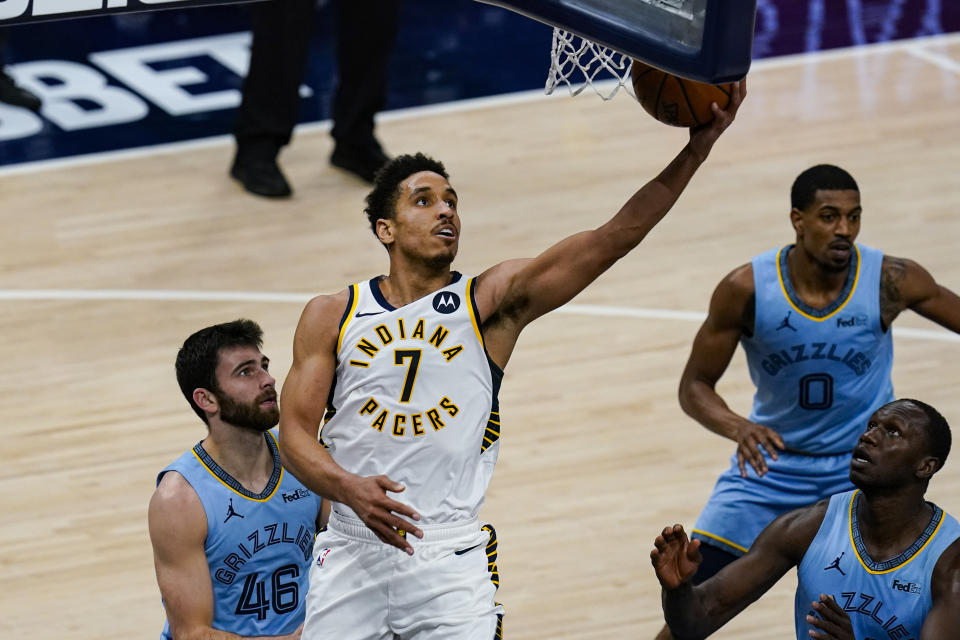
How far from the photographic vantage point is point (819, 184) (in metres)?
5.93

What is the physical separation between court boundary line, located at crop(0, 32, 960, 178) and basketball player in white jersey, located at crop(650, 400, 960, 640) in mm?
6677

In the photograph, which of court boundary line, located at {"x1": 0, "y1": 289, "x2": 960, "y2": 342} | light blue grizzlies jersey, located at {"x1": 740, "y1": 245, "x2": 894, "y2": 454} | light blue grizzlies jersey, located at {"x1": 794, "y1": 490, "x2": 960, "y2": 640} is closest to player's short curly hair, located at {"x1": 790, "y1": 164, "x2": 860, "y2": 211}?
light blue grizzlies jersey, located at {"x1": 740, "y1": 245, "x2": 894, "y2": 454}

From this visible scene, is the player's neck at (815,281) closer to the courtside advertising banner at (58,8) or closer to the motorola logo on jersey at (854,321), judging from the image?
the motorola logo on jersey at (854,321)

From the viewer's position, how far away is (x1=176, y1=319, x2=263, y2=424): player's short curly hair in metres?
5.24

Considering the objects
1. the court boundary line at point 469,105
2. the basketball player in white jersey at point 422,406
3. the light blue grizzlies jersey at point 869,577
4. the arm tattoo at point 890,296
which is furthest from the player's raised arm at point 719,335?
the court boundary line at point 469,105

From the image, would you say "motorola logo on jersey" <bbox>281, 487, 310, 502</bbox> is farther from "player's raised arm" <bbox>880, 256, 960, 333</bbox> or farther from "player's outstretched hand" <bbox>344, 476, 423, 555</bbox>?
"player's raised arm" <bbox>880, 256, 960, 333</bbox>

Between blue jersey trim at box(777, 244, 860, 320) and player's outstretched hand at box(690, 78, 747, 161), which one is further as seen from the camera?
blue jersey trim at box(777, 244, 860, 320)

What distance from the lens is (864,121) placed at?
11344 mm

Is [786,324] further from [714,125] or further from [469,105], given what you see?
[469,105]

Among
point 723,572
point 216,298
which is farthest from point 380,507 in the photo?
point 216,298

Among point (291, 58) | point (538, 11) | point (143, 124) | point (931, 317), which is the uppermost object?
point (538, 11)

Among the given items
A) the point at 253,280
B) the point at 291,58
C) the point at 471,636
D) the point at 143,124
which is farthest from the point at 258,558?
the point at 143,124

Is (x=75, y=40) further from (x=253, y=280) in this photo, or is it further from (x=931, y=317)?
(x=931, y=317)

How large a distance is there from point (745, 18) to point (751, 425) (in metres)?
1.86
